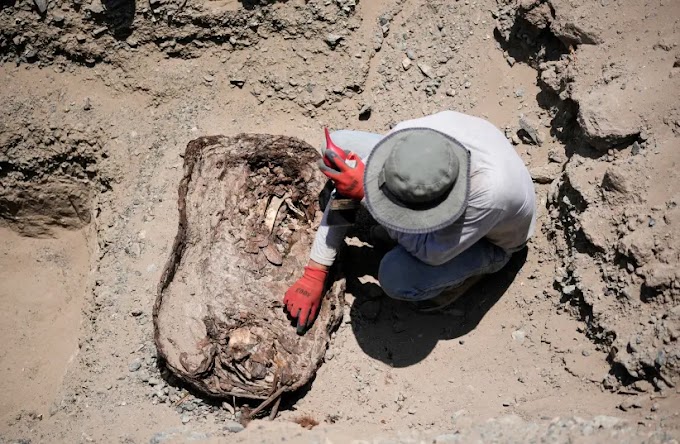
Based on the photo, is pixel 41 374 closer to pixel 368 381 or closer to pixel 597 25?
pixel 368 381

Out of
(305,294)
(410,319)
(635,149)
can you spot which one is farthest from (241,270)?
(635,149)

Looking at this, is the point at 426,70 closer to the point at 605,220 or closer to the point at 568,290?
the point at 605,220

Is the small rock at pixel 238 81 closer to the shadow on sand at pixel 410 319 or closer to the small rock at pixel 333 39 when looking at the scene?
the small rock at pixel 333 39

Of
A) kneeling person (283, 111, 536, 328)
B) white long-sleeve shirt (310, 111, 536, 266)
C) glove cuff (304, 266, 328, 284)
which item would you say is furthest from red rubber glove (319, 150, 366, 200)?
glove cuff (304, 266, 328, 284)

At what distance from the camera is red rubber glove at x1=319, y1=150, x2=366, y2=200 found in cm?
275

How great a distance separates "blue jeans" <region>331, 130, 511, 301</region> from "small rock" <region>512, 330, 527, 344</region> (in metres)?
0.34

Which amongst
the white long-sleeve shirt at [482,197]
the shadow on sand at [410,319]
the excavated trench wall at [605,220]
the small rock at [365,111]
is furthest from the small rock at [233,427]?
the small rock at [365,111]

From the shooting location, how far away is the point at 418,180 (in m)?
2.20

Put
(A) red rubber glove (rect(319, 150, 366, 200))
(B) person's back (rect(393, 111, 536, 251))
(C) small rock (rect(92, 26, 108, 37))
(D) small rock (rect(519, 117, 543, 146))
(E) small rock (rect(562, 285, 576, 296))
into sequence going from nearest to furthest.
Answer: (B) person's back (rect(393, 111, 536, 251)), (A) red rubber glove (rect(319, 150, 366, 200)), (E) small rock (rect(562, 285, 576, 296)), (D) small rock (rect(519, 117, 543, 146)), (C) small rock (rect(92, 26, 108, 37))

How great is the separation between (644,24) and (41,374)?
3803 mm

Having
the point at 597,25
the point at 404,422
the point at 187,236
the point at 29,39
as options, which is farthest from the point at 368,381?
the point at 29,39

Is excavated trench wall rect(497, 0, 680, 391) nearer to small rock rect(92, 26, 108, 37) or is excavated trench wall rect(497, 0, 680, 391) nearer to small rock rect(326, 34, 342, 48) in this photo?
small rock rect(326, 34, 342, 48)

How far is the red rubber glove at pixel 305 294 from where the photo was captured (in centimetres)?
312

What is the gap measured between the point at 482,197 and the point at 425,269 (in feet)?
1.98
